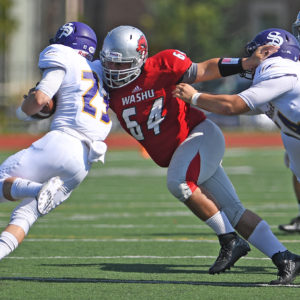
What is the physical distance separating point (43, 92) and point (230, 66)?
1326 millimetres

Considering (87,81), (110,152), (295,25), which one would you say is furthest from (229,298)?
(110,152)

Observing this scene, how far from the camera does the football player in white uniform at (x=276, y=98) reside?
5.20 meters

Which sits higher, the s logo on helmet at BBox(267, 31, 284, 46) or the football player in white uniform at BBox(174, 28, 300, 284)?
the s logo on helmet at BBox(267, 31, 284, 46)

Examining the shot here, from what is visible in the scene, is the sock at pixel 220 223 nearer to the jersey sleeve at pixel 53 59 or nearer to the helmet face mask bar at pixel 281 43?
the helmet face mask bar at pixel 281 43

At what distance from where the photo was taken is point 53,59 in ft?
17.7

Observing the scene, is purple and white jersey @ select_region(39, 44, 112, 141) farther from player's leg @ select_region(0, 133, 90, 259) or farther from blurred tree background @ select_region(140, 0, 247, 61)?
blurred tree background @ select_region(140, 0, 247, 61)

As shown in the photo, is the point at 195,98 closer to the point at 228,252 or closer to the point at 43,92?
the point at 43,92

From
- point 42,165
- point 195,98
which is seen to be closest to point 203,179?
point 195,98

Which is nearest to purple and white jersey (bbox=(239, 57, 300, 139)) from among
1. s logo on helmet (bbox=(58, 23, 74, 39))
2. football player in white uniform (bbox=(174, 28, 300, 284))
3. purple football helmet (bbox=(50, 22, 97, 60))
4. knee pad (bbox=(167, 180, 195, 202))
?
football player in white uniform (bbox=(174, 28, 300, 284))

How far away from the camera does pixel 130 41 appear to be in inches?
225

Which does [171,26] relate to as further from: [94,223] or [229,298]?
[229,298]

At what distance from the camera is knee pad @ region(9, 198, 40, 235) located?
521 cm

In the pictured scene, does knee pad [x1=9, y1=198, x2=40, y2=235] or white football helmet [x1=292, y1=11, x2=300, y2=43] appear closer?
knee pad [x1=9, y1=198, x2=40, y2=235]

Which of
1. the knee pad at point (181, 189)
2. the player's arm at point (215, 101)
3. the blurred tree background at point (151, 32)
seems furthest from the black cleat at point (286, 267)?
the blurred tree background at point (151, 32)
